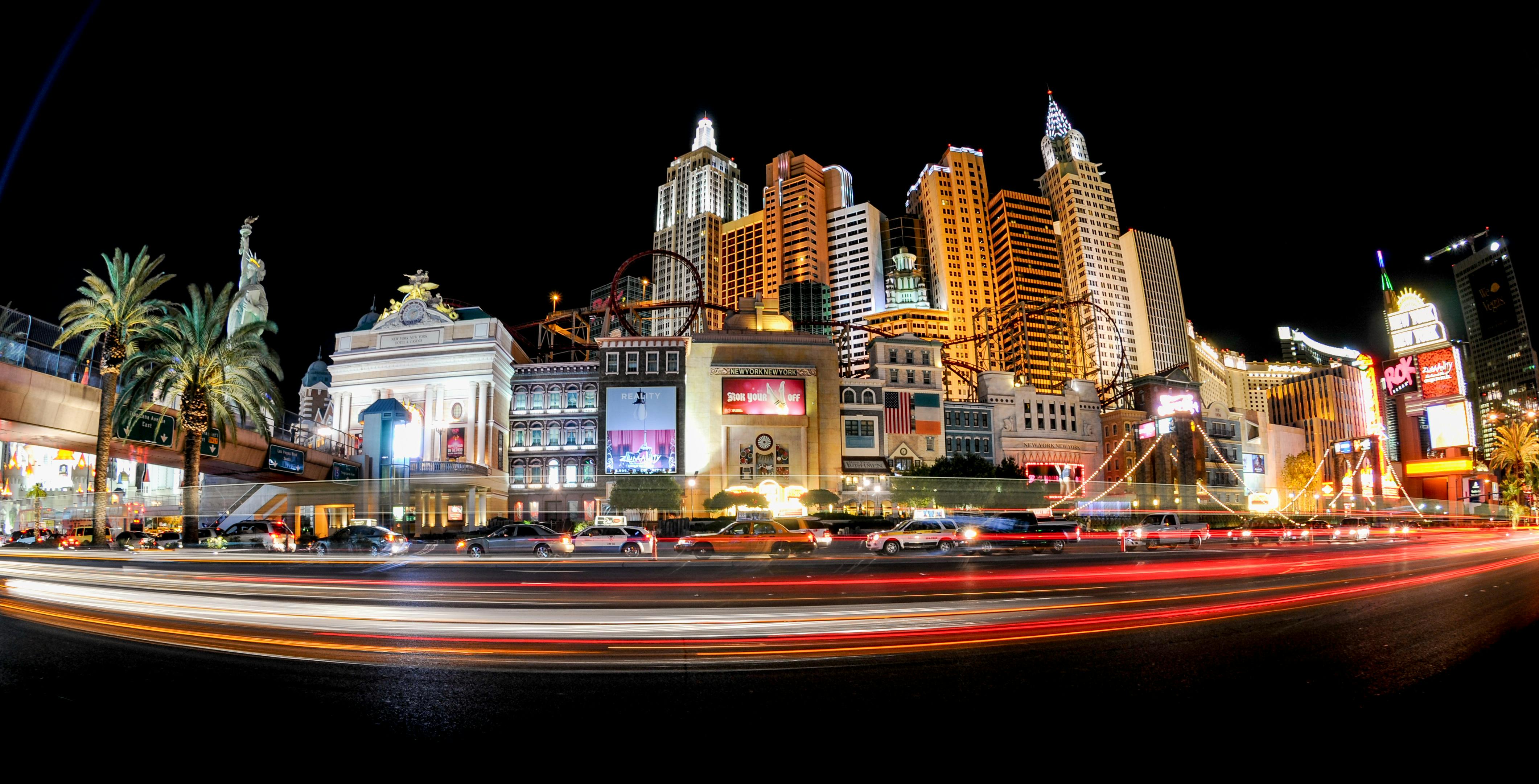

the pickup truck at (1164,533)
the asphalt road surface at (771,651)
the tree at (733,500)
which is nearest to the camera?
the asphalt road surface at (771,651)

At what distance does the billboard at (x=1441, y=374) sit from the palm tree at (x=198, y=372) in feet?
304

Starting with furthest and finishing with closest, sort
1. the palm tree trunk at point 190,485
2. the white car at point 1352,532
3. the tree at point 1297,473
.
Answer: the tree at point 1297,473 < the white car at point 1352,532 < the palm tree trunk at point 190,485

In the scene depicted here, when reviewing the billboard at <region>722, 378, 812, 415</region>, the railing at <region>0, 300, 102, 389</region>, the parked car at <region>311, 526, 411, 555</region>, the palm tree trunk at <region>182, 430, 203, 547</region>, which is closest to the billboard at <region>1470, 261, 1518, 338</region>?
the billboard at <region>722, 378, 812, 415</region>

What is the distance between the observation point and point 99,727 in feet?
19.5

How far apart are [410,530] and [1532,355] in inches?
9129

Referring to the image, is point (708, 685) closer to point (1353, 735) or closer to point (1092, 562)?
point (1353, 735)

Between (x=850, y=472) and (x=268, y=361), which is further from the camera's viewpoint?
(x=850, y=472)

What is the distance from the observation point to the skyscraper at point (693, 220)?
184m

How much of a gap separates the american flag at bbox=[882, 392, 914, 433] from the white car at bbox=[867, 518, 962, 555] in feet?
175

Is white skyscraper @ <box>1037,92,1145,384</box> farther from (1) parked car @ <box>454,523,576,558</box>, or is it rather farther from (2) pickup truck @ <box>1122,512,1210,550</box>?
(1) parked car @ <box>454,523,576,558</box>

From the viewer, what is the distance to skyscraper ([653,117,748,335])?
18425 centimetres

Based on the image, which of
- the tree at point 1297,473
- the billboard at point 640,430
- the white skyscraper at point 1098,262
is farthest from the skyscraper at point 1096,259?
the billboard at point 640,430

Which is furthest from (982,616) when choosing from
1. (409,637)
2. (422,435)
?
(422,435)

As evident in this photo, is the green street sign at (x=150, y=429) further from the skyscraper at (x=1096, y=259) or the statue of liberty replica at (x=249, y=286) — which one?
the skyscraper at (x=1096, y=259)
